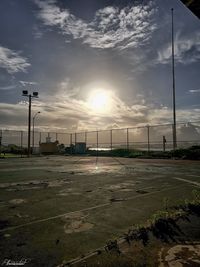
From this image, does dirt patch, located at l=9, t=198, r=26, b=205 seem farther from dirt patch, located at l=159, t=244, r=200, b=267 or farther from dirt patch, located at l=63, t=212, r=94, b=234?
dirt patch, located at l=159, t=244, r=200, b=267

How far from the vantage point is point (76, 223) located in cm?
503

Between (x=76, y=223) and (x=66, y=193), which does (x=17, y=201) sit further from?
(x=76, y=223)

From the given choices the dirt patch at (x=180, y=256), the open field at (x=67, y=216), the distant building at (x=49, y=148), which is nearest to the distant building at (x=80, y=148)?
the distant building at (x=49, y=148)

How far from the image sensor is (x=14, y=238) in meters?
4.21

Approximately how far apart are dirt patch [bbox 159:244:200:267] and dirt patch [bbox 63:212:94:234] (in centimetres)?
161

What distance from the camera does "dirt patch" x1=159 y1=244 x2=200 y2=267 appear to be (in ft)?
10.8

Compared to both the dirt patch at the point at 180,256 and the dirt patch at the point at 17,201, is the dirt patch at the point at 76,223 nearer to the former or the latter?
the dirt patch at the point at 180,256

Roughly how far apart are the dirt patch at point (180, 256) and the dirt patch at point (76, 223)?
161 cm

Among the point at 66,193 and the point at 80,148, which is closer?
the point at 66,193

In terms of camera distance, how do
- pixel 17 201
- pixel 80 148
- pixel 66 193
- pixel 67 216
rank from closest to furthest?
1. pixel 67 216
2. pixel 17 201
3. pixel 66 193
4. pixel 80 148

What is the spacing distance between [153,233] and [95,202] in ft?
9.02

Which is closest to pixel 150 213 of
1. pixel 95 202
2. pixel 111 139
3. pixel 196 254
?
pixel 95 202

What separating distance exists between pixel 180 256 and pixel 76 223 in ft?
7.24

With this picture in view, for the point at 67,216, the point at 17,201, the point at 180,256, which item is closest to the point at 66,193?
the point at 17,201
